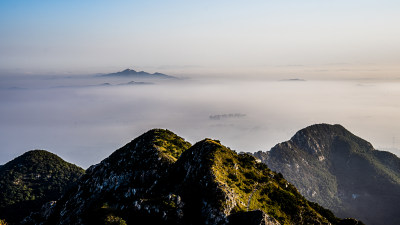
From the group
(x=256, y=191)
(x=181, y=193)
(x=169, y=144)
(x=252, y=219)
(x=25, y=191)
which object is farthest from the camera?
(x=25, y=191)

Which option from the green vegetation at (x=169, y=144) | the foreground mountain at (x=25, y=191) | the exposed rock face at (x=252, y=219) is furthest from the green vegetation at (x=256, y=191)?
the foreground mountain at (x=25, y=191)

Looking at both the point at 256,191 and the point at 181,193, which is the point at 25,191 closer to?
the point at 181,193

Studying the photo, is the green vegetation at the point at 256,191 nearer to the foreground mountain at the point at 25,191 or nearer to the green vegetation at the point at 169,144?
the green vegetation at the point at 169,144

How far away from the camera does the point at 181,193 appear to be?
67.0 m

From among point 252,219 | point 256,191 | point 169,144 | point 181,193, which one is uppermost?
point 169,144

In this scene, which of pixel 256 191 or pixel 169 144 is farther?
pixel 169 144

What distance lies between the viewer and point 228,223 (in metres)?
56.2

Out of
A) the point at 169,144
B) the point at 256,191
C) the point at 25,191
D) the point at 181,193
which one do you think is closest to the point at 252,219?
the point at 256,191

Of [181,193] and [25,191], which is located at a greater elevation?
[181,193]

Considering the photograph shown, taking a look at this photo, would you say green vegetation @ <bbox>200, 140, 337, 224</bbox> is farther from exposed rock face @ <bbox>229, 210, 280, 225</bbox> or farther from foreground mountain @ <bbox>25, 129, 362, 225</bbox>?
exposed rock face @ <bbox>229, 210, 280, 225</bbox>

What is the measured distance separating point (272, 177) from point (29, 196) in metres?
161

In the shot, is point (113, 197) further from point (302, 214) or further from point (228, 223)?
point (302, 214)

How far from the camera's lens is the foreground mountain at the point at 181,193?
60.5 metres

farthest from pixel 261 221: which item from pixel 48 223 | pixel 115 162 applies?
pixel 48 223
